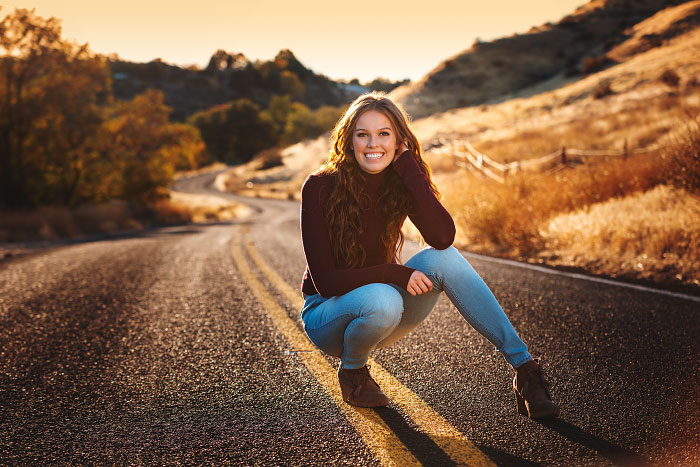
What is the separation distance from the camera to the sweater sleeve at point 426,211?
2.72 meters

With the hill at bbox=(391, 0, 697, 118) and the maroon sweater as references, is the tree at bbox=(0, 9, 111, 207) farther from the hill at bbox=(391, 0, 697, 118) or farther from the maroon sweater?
the hill at bbox=(391, 0, 697, 118)

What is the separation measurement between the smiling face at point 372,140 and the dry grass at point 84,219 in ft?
49.8

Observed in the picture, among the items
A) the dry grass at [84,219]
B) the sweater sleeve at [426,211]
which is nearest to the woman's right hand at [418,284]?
the sweater sleeve at [426,211]

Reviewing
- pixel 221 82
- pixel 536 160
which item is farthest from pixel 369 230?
pixel 221 82

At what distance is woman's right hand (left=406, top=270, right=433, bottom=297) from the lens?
99.7 inches

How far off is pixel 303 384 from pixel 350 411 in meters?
0.45

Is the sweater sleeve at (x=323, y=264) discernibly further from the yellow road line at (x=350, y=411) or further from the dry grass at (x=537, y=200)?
the dry grass at (x=537, y=200)

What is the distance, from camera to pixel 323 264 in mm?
2676

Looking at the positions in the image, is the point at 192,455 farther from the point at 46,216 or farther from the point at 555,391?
the point at 46,216

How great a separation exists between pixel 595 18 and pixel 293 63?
143 meters

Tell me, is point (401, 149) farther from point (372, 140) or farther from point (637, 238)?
point (637, 238)

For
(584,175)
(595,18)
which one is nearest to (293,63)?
(595,18)

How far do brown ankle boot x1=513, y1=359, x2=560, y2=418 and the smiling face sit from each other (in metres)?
1.28

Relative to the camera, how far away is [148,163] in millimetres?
25781
